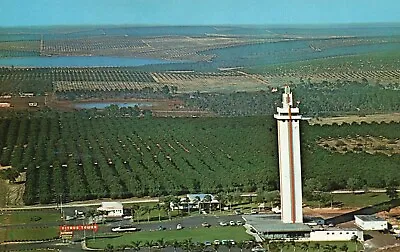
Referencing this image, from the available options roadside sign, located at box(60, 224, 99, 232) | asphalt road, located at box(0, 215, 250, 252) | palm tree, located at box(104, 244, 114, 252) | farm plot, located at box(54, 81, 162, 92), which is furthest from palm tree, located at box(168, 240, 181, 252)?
farm plot, located at box(54, 81, 162, 92)

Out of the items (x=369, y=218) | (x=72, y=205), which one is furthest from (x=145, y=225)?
(x=369, y=218)

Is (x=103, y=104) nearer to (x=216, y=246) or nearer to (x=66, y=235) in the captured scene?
(x=66, y=235)

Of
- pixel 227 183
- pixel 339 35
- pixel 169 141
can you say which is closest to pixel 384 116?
pixel 169 141

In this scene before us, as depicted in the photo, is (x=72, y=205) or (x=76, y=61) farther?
(x=76, y=61)

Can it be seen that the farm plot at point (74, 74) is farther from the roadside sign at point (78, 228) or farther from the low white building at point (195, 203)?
the roadside sign at point (78, 228)

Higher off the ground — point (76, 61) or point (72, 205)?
point (76, 61)

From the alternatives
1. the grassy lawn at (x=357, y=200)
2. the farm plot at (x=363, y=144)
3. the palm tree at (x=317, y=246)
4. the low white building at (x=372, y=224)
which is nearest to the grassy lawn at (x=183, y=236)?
the palm tree at (x=317, y=246)
